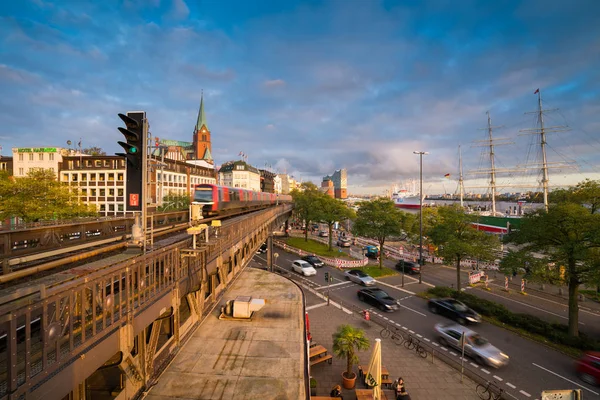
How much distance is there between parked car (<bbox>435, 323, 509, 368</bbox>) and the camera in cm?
1509

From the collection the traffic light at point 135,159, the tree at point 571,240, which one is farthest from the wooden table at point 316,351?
the tree at point 571,240

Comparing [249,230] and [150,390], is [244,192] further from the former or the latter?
[150,390]

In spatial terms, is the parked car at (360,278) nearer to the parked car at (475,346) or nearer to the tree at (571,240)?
the parked car at (475,346)

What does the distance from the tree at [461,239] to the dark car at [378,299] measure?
24.6 ft

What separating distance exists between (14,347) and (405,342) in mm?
19690

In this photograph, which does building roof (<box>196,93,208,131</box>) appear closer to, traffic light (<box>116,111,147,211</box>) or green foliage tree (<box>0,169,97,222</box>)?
green foliage tree (<box>0,169,97,222</box>)

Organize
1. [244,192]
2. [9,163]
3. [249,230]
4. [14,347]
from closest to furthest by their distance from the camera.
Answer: [14,347]
[249,230]
[244,192]
[9,163]

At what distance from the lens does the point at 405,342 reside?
18172 millimetres

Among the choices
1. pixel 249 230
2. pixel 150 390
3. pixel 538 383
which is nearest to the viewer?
pixel 150 390

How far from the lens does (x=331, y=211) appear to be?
50.7m

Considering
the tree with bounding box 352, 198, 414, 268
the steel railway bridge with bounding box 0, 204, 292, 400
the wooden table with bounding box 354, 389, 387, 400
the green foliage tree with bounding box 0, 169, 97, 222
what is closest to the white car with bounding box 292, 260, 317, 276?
the tree with bounding box 352, 198, 414, 268

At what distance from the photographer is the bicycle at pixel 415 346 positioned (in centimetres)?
1662

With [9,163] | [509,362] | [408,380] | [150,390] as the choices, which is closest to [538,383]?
[509,362]

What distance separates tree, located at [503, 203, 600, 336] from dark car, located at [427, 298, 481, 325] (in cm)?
537
